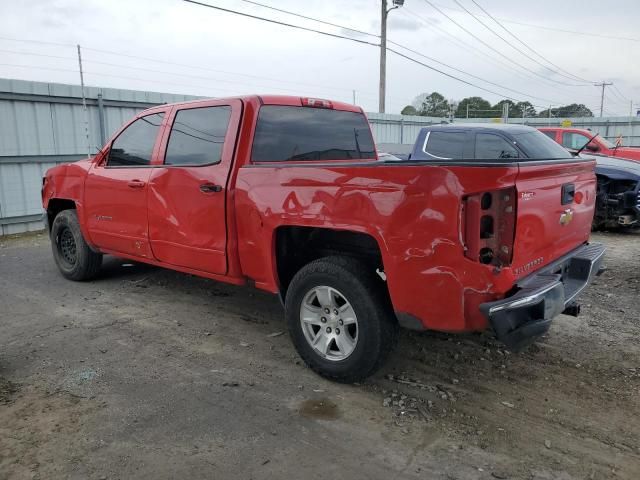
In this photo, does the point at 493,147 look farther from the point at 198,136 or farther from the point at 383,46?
the point at 383,46

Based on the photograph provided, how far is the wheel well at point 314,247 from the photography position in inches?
142

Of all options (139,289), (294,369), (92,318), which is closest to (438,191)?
(294,369)

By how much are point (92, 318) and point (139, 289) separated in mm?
986

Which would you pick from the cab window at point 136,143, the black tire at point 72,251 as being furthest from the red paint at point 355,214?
the black tire at point 72,251

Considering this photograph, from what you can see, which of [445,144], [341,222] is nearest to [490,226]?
[341,222]

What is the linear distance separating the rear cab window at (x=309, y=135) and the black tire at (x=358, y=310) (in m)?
1.19

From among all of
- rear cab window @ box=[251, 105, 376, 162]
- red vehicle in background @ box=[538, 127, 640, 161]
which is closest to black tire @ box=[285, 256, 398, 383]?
rear cab window @ box=[251, 105, 376, 162]

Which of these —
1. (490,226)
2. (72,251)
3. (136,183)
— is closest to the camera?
(490,226)

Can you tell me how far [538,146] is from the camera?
7.27m

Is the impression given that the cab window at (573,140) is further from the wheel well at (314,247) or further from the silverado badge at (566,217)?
the wheel well at (314,247)

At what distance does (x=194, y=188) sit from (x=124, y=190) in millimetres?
1223

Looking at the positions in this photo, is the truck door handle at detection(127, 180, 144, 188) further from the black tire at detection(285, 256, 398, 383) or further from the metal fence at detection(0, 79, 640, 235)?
the metal fence at detection(0, 79, 640, 235)

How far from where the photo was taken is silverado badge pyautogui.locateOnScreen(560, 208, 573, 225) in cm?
350

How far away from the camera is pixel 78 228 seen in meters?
5.99
